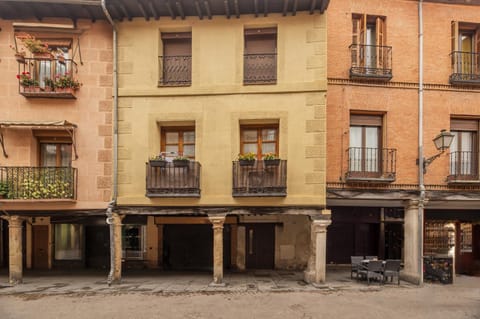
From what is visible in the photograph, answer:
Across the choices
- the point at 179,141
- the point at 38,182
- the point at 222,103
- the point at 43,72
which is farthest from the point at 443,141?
the point at 43,72

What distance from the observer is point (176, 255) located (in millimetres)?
12523

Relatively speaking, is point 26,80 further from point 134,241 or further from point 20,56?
point 134,241

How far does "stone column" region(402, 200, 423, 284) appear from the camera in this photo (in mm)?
9828

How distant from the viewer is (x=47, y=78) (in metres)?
9.55

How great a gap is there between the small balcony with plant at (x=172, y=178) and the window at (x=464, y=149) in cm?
898

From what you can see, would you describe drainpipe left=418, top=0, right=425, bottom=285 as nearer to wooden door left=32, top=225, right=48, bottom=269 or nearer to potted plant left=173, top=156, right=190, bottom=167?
potted plant left=173, top=156, right=190, bottom=167

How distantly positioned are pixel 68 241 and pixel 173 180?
6920 mm

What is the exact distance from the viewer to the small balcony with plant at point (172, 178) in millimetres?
9211

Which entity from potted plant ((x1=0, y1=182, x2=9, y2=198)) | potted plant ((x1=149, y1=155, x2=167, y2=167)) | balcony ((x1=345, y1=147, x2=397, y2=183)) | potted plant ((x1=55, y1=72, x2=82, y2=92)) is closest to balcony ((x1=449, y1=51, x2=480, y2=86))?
balcony ((x1=345, y1=147, x2=397, y2=183))

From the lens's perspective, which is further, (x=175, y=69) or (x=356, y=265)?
(x=356, y=265)

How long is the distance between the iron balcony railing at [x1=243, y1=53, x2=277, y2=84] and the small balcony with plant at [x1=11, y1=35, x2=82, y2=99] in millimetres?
5658

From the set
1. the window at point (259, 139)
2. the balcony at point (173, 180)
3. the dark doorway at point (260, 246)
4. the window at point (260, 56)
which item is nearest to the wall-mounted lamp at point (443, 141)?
the window at point (259, 139)

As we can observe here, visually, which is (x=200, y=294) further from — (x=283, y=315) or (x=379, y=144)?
(x=379, y=144)

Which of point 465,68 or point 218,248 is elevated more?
point 465,68
